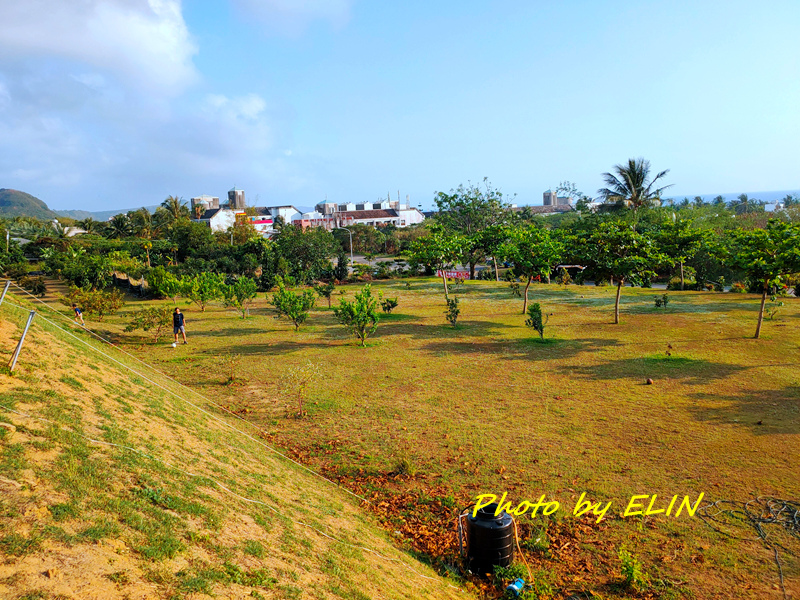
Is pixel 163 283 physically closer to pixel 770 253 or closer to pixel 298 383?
pixel 298 383

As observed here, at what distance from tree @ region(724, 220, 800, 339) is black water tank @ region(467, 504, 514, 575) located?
48.4 ft

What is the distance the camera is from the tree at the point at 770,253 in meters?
16.0

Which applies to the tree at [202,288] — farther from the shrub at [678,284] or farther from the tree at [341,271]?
the shrub at [678,284]

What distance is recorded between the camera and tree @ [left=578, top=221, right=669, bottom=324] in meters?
20.4

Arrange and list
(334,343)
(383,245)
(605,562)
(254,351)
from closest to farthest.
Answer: (605,562), (254,351), (334,343), (383,245)

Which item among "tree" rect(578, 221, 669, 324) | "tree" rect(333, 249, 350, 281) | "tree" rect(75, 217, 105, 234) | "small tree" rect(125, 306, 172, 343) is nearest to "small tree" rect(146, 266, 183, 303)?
"small tree" rect(125, 306, 172, 343)

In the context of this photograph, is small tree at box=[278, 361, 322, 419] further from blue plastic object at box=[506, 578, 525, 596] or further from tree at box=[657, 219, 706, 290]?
tree at box=[657, 219, 706, 290]

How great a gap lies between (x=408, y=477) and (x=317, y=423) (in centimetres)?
330

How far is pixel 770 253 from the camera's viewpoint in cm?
1666

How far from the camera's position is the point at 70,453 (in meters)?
6.02

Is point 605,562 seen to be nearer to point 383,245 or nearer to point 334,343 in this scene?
point 334,343

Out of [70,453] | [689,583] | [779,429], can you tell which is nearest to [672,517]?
[689,583]

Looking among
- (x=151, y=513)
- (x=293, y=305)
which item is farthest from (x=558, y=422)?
(x=293, y=305)

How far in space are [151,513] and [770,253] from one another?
19045 mm
